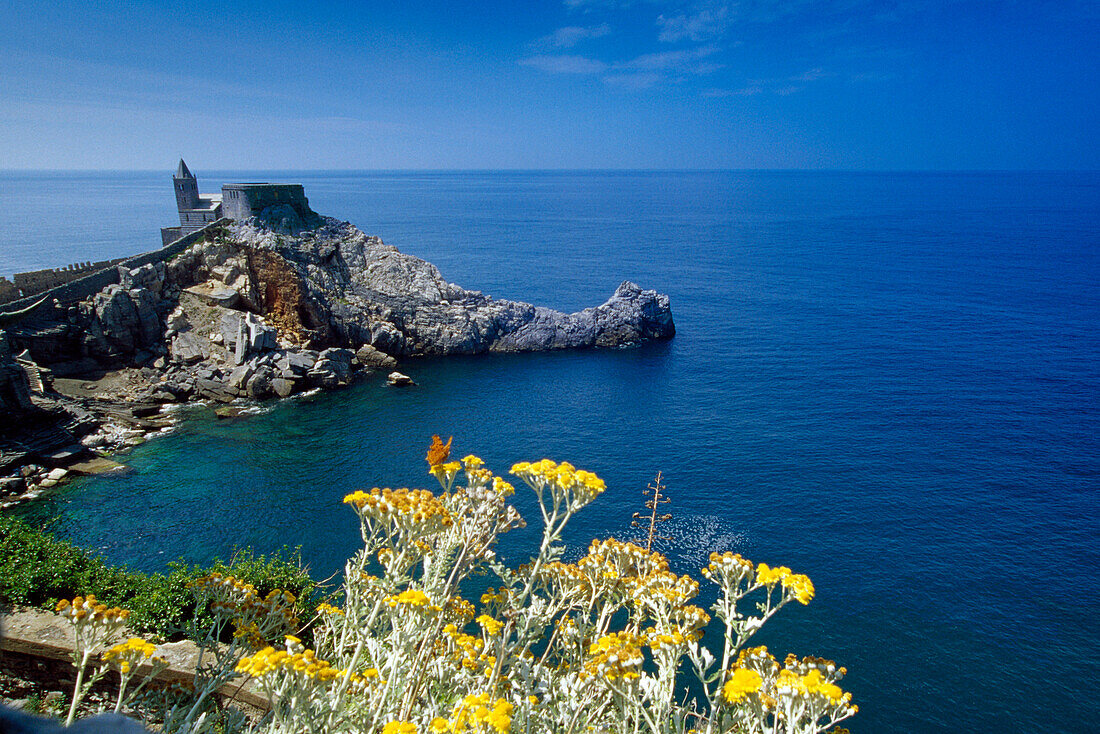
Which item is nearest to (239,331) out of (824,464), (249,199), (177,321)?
(177,321)

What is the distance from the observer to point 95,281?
49.2 metres

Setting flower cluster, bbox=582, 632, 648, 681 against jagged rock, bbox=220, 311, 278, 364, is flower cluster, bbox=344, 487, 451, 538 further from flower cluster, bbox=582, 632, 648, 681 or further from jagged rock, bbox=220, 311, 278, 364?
jagged rock, bbox=220, 311, 278, 364

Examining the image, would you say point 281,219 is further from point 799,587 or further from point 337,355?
point 799,587

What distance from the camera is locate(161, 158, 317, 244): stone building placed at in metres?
59.5

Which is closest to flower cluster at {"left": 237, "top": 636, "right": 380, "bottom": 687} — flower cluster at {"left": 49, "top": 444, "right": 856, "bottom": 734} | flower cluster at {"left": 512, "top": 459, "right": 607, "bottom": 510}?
flower cluster at {"left": 49, "top": 444, "right": 856, "bottom": 734}

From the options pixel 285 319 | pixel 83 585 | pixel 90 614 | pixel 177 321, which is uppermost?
pixel 90 614

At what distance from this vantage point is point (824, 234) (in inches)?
5428

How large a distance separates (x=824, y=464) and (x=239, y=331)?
4692 centimetres

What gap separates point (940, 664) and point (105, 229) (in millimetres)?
154921

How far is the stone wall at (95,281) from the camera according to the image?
4519cm

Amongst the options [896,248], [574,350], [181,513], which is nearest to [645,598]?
[181,513]

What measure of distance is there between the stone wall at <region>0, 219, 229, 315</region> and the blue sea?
16.4m

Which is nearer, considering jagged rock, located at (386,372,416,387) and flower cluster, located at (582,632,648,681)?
flower cluster, located at (582,632,648,681)

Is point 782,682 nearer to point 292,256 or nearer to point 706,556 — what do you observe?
point 706,556
